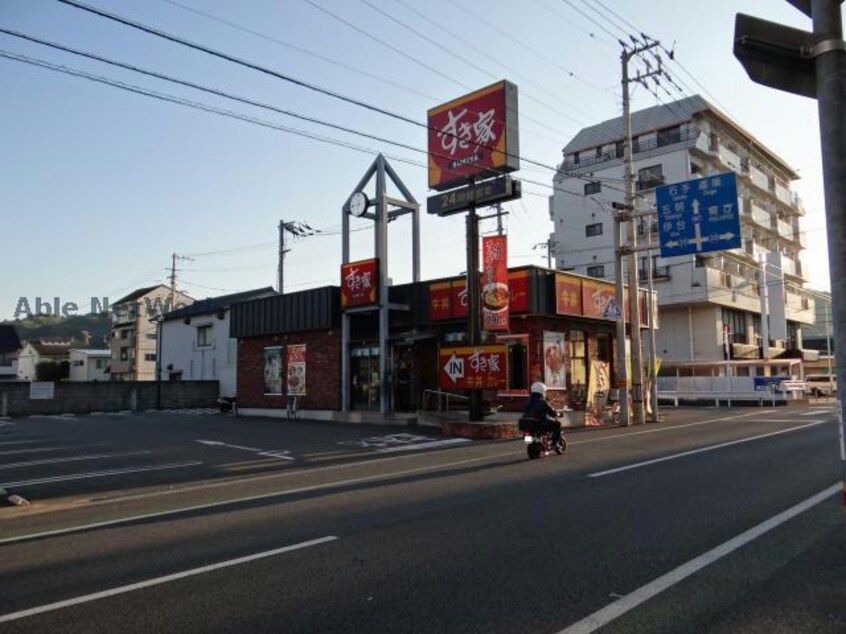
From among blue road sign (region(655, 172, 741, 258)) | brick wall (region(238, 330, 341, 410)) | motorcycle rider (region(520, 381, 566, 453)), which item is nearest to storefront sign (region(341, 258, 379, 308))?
brick wall (region(238, 330, 341, 410))

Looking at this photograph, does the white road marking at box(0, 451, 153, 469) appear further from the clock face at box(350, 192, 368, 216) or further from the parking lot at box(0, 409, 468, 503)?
the clock face at box(350, 192, 368, 216)

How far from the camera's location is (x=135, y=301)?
68.6 m

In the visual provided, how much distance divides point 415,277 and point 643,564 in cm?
2002

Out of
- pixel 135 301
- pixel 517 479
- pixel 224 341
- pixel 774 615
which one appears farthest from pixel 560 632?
pixel 135 301

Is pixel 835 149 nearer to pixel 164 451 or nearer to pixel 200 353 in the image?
pixel 164 451

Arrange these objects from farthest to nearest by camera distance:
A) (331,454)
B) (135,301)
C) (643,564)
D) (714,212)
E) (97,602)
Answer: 1. (135,301)
2. (714,212)
3. (331,454)
4. (643,564)
5. (97,602)

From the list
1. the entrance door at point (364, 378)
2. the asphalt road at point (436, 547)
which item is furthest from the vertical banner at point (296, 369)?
the asphalt road at point (436, 547)

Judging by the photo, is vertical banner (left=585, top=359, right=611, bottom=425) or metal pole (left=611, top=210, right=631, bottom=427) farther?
vertical banner (left=585, top=359, right=611, bottom=425)

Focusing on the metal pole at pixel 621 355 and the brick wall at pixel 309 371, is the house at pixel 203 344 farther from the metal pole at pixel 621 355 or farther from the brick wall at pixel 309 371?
the metal pole at pixel 621 355

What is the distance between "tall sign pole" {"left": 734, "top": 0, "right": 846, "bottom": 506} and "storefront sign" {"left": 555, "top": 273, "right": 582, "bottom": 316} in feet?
Answer: 60.9

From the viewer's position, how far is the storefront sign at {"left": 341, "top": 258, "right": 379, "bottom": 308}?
2409 centimetres

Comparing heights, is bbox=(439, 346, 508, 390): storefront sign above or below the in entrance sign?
below

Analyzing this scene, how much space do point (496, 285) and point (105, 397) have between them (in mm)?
24906

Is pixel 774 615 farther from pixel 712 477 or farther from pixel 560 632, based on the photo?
pixel 712 477
